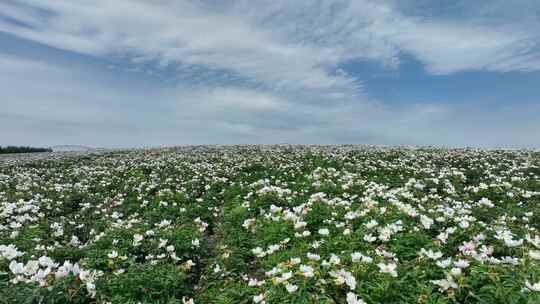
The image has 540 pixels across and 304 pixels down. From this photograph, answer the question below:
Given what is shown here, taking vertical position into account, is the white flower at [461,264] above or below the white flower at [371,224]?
below

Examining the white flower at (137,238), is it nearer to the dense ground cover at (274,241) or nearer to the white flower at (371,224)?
the dense ground cover at (274,241)

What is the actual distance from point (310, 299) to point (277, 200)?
7.03 m

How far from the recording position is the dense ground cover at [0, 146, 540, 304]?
5754 mm

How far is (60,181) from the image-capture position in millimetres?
18750

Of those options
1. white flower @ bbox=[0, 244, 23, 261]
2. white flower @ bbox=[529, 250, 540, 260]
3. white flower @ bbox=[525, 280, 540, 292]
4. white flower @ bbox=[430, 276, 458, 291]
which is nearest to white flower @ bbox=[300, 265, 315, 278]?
white flower @ bbox=[430, 276, 458, 291]

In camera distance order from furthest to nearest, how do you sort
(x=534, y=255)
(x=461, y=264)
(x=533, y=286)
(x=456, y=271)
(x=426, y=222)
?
(x=426, y=222), (x=534, y=255), (x=461, y=264), (x=456, y=271), (x=533, y=286)

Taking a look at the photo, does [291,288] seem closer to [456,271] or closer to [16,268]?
[456,271]

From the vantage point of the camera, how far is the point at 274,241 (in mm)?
8773

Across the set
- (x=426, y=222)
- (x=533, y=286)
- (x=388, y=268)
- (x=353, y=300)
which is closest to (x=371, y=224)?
(x=426, y=222)

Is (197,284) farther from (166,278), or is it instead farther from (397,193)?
(397,193)

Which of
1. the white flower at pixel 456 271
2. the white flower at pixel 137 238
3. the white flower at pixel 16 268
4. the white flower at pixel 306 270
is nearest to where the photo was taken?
the white flower at pixel 456 271

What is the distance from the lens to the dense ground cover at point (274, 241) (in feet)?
18.9

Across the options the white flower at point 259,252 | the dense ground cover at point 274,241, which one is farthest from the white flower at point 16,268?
the white flower at point 259,252

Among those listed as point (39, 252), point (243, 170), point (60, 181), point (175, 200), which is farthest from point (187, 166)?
point (39, 252)
